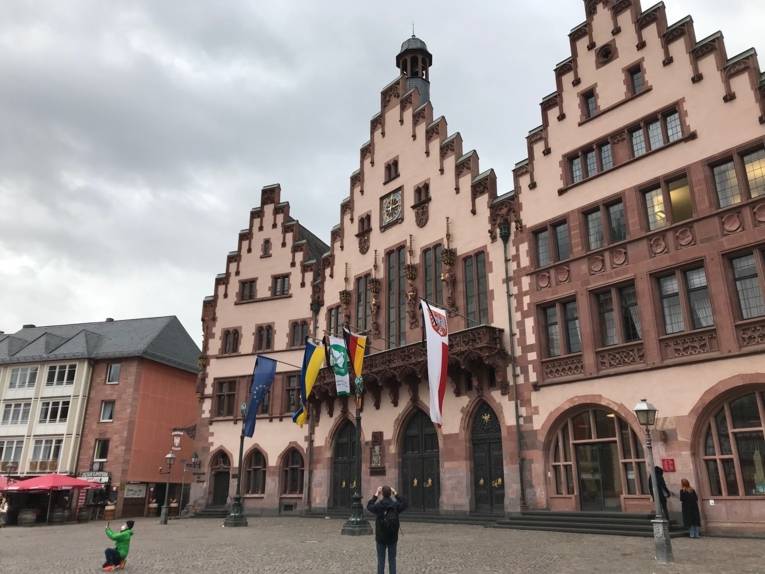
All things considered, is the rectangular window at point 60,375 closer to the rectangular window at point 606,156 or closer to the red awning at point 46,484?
the red awning at point 46,484

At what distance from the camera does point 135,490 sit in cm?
4669

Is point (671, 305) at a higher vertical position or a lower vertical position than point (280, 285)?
lower

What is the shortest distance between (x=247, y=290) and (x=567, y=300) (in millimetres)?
25223

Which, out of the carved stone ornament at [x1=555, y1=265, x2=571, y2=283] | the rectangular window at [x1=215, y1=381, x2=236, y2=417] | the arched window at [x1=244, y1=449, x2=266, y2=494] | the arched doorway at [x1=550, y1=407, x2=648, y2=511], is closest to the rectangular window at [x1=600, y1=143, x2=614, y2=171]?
the carved stone ornament at [x1=555, y1=265, x2=571, y2=283]

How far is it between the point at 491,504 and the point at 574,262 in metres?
11.2

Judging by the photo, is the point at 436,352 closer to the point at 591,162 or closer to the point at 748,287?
the point at 591,162

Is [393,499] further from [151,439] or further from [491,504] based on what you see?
[151,439]

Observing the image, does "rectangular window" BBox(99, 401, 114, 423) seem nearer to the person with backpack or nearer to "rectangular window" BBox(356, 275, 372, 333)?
"rectangular window" BBox(356, 275, 372, 333)

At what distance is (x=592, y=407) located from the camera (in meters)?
23.9

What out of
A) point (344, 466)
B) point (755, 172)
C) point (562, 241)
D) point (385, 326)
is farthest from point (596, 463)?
point (344, 466)

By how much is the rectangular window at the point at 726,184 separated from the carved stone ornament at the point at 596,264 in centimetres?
469

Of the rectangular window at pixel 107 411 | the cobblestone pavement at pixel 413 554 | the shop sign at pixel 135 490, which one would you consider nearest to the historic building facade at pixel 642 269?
the cobblestone pavement at pixel 413 554

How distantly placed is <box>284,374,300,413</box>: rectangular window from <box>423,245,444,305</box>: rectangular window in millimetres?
11837

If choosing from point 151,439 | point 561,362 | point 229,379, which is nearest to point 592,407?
point 561,362
